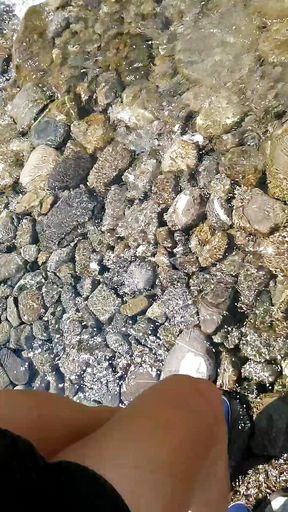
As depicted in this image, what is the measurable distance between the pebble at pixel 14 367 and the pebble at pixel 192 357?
3.21 feet

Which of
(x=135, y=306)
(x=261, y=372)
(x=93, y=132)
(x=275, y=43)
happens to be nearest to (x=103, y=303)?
(x=135, y=306)

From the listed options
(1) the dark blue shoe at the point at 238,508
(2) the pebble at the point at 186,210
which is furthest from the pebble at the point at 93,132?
(1) the dark blue shoe at the point at 238,508

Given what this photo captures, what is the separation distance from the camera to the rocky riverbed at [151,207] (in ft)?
10.8

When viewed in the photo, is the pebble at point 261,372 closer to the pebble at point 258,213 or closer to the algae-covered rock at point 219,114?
the pebble at point 258,213

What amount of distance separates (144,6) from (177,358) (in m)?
2.60

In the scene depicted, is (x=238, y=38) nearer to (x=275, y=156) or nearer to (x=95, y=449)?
(x=275, y=156)

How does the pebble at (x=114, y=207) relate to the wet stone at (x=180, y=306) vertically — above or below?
above

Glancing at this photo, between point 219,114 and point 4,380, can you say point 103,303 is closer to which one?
point 4,380

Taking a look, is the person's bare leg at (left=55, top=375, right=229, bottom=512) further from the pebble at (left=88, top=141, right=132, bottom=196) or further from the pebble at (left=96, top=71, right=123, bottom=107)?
the pebble at (left=96, top=71, right=123, bottom=107)

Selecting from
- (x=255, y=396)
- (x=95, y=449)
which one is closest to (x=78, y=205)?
(x=255, y=396)

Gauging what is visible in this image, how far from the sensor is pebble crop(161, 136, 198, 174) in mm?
3705

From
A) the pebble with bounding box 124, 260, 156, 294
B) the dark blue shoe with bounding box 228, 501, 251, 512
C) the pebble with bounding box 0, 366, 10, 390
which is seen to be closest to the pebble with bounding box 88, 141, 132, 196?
the pebble with bounding box 124, 260, 156, 294

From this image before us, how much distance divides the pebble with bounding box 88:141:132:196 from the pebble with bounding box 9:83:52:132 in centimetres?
80

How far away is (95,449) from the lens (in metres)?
1.96
